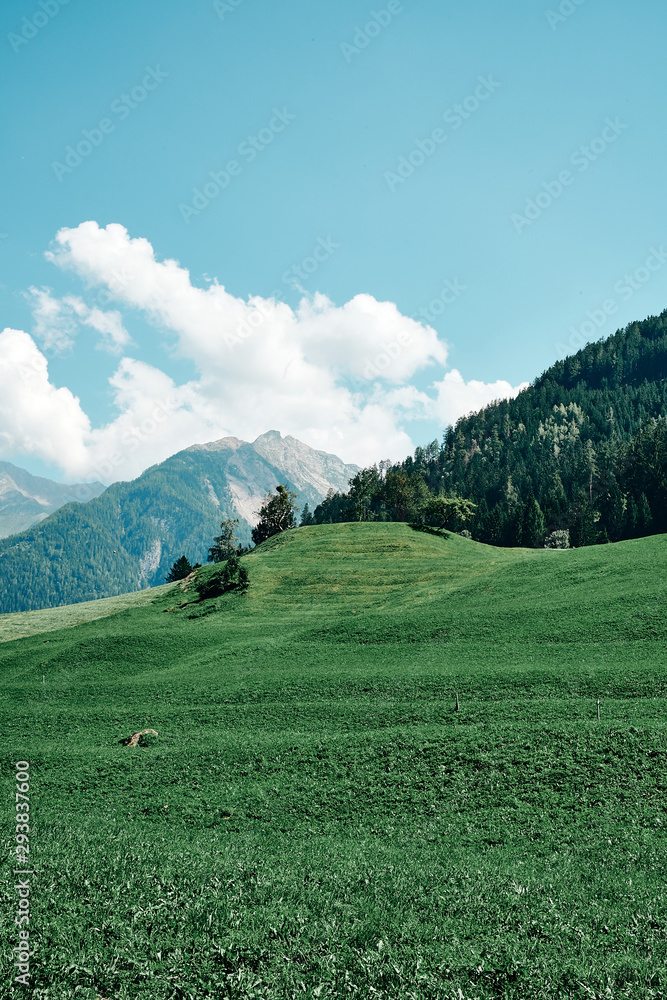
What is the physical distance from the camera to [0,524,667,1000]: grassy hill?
38.5ft

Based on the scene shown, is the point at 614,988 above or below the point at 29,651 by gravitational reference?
below

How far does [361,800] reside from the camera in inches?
983

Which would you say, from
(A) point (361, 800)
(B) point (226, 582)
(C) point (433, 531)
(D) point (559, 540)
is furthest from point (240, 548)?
(A) point (361, 800)

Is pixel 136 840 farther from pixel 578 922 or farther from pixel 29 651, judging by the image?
pixel 29 651

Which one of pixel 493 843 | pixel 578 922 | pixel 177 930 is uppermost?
pixel 177 930

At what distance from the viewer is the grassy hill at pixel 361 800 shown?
462 inches

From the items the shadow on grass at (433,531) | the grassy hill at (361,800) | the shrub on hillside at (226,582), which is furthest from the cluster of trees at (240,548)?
the shadow on grass at (433,531)

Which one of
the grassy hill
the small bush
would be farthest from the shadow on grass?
the small bush

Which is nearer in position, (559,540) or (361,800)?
(361,800)

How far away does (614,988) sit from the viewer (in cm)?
1090

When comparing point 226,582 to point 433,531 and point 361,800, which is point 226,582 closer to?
point 433,531

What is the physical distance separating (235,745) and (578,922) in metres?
22.8

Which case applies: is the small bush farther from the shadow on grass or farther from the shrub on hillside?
the shrub on hillside

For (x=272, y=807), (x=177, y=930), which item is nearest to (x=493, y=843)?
(x=272, y=807)
